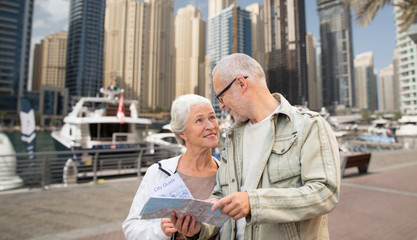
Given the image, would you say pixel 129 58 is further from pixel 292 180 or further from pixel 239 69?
pixel 292 180

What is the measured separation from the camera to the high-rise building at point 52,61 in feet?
367

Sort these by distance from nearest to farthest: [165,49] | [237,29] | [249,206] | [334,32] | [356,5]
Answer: [249,206]
[356,5]
[237,29]
[165,49]
[334,32]

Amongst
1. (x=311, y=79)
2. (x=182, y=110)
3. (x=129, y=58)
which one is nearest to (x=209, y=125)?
(x=182, y=110)

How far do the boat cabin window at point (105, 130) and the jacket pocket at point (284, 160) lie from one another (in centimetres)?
1222

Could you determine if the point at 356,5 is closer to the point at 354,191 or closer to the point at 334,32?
the point at 354,191

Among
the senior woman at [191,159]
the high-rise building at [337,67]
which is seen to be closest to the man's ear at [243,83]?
the senior woman at [191,159]

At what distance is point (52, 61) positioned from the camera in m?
114

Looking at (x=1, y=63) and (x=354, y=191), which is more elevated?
(x=1, y=63)

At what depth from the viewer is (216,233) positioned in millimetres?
1370

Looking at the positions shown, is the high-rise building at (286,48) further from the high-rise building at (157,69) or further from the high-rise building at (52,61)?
the high-rise building at (52,61)

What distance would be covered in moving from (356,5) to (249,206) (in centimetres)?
745

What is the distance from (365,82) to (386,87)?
141ft

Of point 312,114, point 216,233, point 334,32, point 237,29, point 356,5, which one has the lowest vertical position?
point 216,233

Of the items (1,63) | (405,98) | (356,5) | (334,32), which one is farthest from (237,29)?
(334,32)
